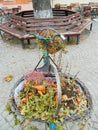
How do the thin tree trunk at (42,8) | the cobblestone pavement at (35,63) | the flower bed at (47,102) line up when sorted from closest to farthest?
the flower bed at (47,102) → the cobblestone pavement at (35,63) → the thin tree trunk at (42,8)

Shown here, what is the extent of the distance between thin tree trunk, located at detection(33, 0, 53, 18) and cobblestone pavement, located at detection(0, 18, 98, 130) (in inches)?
60.8

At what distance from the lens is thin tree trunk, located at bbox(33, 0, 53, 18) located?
24.5 ft

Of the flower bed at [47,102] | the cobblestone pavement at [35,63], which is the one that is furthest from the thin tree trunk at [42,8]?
the flower bed at [47,102]

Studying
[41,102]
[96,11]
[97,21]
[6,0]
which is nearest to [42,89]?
[41,102]

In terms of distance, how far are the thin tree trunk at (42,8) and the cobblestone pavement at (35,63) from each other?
1.54m

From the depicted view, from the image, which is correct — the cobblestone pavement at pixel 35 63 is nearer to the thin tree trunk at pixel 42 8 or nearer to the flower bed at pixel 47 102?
the flower bed at pixel 47 102

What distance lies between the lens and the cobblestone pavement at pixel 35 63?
384 cm

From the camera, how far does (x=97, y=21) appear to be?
1125 cm

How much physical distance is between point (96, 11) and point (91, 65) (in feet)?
26.1

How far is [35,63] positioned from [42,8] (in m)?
2.76

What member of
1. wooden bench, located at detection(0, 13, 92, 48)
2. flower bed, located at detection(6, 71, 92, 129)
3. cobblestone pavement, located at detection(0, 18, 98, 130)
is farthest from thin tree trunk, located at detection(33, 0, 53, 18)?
flower bed, located at detection(6, 71, 92, 129)

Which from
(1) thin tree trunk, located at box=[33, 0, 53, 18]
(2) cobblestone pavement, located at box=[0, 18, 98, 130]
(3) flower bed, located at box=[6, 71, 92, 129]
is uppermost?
(1) thin tree trunk, located at box=[33, 0, 53, 18]

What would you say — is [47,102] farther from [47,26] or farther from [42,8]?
[42,8]

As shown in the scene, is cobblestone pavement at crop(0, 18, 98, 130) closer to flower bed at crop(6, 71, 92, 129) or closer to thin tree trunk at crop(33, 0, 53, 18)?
flower bed at crop(6, 71, 92, 129)
